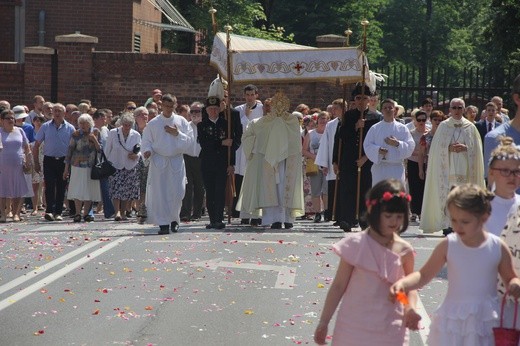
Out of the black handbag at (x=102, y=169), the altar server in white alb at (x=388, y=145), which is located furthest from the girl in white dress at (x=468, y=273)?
the black handbag at (x=102, y=169)

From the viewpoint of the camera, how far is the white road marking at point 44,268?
1352cm

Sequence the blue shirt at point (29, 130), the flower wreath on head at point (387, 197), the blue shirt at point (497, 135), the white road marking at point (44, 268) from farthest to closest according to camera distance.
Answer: the blue shirt at point (29, 130) < the white road marking at point (44, 268) < the blue shirt at point (497, 135) < the flower wreath on head at point (387, 197)

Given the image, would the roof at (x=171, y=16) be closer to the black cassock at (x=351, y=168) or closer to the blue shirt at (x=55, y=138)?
the blue shirt at (x=55, y=138)

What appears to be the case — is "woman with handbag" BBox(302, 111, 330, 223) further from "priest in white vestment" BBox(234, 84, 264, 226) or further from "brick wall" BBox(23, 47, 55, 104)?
"brick wall" BBox(23, 47, 55, 104)

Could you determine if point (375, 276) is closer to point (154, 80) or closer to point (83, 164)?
point (83, 164)

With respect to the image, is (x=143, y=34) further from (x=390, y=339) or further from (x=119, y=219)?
(x=390, y=339)

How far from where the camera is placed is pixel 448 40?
88.1 metres

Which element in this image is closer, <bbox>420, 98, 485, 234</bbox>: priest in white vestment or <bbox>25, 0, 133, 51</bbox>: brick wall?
<bbox>420, 98, 485, 234</bbox>: priest in white vestment

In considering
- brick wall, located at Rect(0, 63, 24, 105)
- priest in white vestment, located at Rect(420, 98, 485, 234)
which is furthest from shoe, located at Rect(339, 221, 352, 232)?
brick wall, located at Rect(0, 63, 24, 105)

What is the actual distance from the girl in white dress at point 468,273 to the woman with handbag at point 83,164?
16252 millimetres

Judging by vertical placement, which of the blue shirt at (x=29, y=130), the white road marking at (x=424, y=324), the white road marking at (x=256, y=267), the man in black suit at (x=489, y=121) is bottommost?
the white road marking at (x=424, y=324)

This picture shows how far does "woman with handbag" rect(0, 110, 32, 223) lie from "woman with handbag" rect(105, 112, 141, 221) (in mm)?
1414

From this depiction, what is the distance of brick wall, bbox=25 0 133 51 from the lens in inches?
1452

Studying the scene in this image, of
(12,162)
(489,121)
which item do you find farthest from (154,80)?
(489,121)
